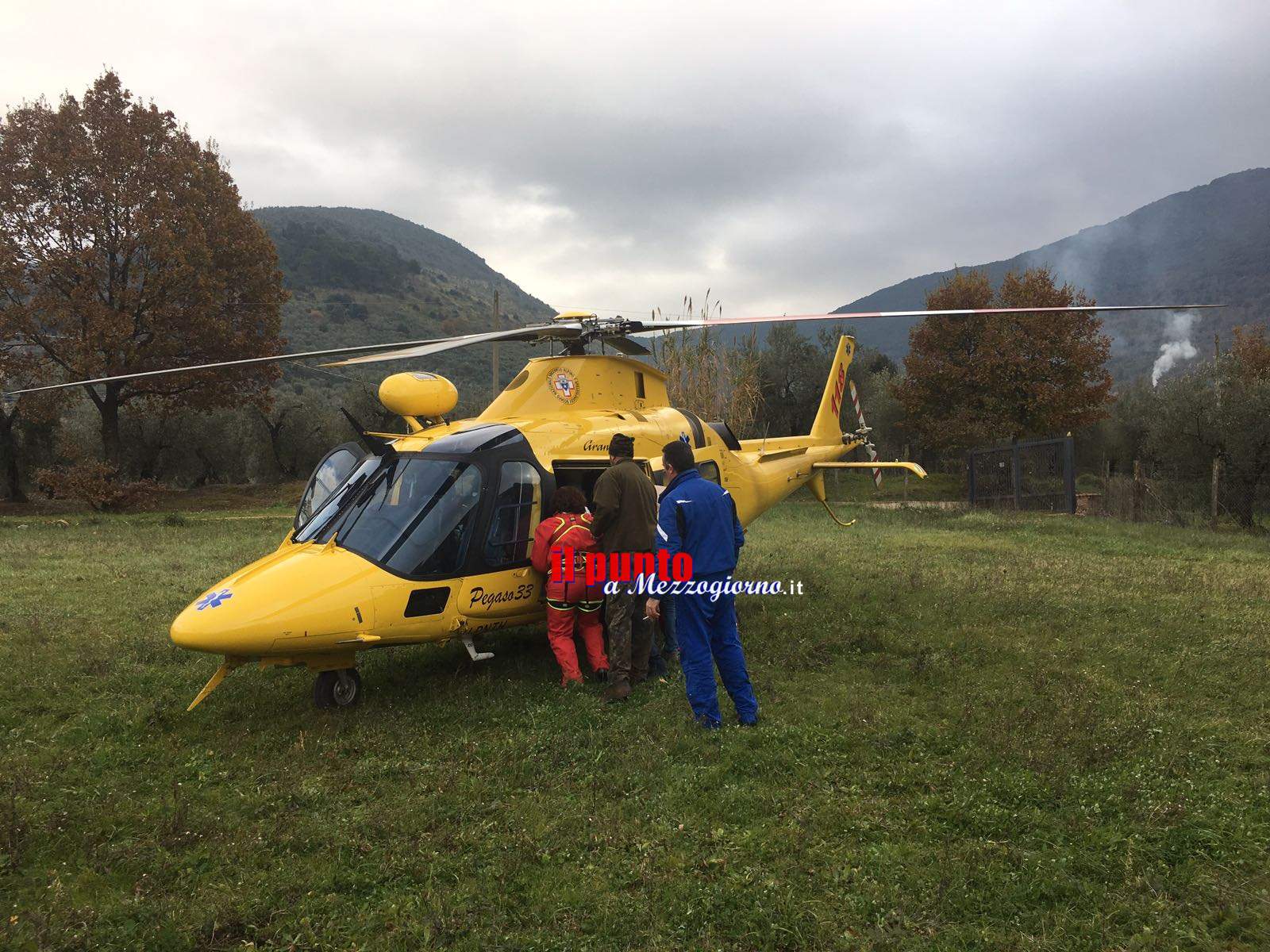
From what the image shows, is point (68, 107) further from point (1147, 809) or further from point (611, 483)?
point (1147, 809)

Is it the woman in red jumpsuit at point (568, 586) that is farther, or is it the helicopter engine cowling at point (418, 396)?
the helicopter engine cowling at point (418, 396)

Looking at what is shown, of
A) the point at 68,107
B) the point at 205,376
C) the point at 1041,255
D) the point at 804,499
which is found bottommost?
the point at 804,499

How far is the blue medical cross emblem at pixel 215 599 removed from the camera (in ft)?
17.2

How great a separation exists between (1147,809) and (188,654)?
7815 millimetres

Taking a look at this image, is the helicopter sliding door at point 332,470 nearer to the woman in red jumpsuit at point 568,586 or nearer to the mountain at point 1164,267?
the woman in red jumpsuit at point 568,586

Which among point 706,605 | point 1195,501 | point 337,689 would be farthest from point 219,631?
point 1195,501

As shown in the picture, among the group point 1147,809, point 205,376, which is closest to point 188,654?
point 1147,809

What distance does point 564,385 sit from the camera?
8312 millimetres

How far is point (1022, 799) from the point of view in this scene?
172 inches

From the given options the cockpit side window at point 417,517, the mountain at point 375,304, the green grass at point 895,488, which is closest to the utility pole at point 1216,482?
the green grass at point 895,488

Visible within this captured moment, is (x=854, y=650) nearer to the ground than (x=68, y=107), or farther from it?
nearer to the ground

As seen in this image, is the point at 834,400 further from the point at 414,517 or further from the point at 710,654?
the point at 414,517

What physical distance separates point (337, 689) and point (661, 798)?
9.59 ft

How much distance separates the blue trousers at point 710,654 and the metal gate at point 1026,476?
54.5 ft
